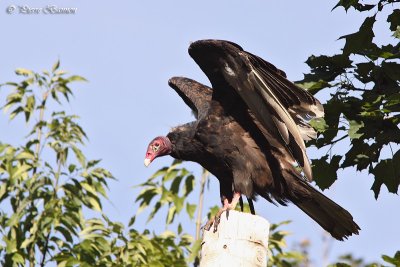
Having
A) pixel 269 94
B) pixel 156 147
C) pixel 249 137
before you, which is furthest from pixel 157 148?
pixel 269 94

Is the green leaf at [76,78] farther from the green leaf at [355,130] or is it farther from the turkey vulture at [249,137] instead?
the green leaf at [355,130]

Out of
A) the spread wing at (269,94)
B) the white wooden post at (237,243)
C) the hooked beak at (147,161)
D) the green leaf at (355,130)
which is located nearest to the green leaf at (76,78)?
the hooked beak at (147,161)

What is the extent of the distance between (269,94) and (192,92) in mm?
1847

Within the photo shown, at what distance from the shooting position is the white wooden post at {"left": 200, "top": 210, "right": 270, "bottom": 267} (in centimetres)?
436

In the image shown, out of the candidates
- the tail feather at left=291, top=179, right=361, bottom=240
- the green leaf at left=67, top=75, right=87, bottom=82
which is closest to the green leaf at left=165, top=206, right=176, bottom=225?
the green leaf at left=67, top=75, right=87, bottom=82

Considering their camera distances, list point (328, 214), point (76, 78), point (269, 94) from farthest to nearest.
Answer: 1. point (76, 78)
2. point (328, 214)
3. point (269, 94)

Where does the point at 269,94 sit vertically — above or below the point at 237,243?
above

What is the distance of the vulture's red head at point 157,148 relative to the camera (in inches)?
270

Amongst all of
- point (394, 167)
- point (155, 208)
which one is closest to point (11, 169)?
point (155, 208)

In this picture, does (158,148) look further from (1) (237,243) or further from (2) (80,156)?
(1) (237,243)

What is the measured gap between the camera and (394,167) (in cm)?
520

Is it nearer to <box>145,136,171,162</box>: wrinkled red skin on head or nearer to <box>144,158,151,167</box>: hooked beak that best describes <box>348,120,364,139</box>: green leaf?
<box>145,136,171,162</box>: wrinkled red skin on head

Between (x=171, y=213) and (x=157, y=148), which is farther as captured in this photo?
(x=171, y=213)

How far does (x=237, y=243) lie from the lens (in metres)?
4.46
